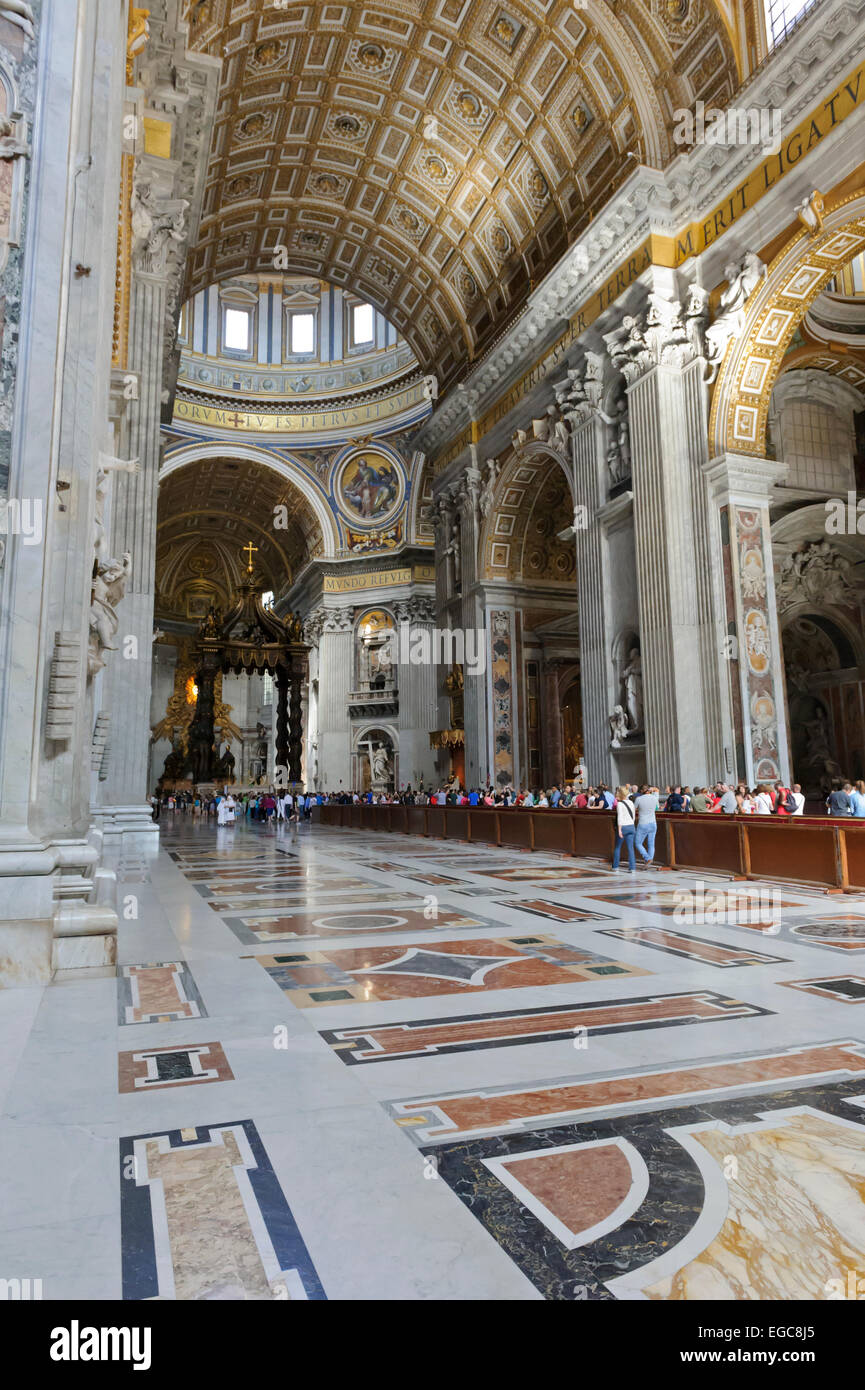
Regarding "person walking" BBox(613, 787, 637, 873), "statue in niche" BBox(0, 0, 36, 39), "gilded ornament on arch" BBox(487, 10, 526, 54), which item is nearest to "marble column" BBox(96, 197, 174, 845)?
"person walking" BBox(613, 787, 637, 873)

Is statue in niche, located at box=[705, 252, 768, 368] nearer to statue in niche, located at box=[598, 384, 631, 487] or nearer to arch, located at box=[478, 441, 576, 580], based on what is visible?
statue in niche, located at box=[598, 384, 631, 487]

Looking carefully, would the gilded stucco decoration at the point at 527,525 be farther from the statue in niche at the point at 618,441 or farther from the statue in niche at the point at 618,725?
the statue in niche at the point at 618,725

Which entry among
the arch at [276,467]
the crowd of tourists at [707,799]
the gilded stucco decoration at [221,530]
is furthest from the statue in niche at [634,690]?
the gilded stucco decoration at [221,530]

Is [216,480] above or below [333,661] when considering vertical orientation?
above

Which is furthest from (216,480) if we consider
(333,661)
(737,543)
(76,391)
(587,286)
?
(76,391)

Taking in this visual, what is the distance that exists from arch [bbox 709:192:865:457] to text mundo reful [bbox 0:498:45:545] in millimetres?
11160

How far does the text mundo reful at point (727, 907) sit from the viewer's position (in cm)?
579

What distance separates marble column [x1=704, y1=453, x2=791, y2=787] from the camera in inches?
494

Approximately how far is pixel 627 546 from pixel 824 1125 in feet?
44.1

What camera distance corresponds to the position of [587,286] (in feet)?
52.4

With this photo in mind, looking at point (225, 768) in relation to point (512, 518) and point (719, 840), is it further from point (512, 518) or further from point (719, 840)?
point (719, 840)

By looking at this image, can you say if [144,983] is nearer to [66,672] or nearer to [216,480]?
[66,672]
